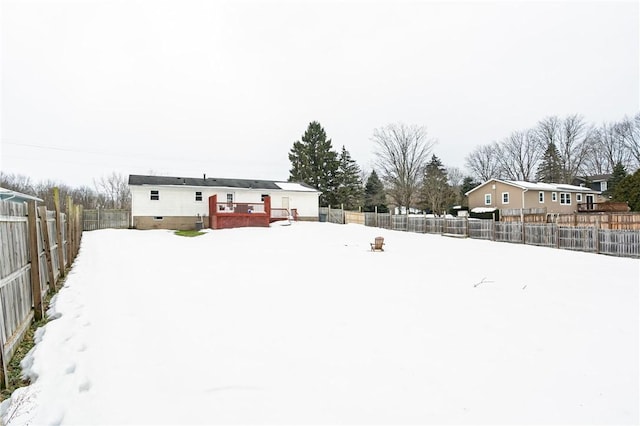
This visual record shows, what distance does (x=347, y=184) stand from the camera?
44.2 m

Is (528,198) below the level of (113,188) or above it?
below

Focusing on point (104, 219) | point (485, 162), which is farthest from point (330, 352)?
point (485, 162)

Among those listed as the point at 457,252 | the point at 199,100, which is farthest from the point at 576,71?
the point at 199,100

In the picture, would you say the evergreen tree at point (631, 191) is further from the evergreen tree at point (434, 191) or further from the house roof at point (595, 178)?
the house roof at point (595, 178)

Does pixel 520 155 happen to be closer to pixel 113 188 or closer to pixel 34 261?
pixel 34 261

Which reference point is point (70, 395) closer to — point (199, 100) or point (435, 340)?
point (435, 340)

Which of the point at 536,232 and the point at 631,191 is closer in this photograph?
the point at 536,232

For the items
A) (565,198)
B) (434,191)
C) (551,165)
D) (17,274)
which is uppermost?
(551,165)

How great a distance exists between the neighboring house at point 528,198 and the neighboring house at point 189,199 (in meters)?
20.9

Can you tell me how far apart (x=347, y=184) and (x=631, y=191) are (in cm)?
2863

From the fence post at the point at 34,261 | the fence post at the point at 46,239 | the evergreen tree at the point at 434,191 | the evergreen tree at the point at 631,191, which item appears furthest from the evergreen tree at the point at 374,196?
the fence post at the point at 34,261

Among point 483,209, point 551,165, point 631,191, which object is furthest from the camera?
point 551,165

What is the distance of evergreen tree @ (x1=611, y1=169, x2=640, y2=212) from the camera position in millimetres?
24078

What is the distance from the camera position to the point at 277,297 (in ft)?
20.3
